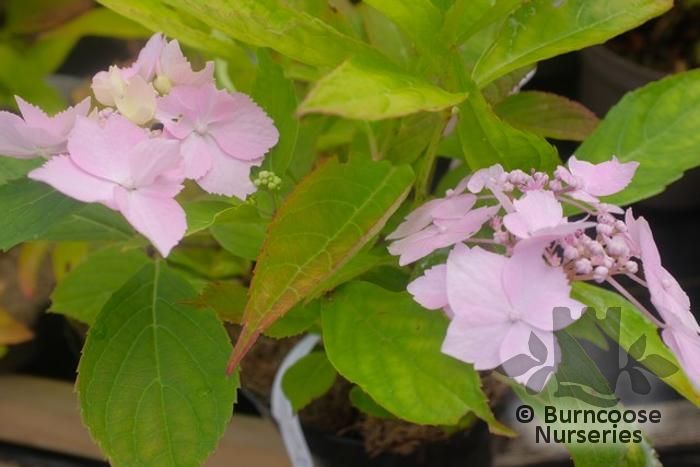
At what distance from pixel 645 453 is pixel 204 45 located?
325 mm

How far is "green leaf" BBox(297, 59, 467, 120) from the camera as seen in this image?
28cm

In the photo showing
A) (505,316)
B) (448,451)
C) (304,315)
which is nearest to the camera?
(505,316)

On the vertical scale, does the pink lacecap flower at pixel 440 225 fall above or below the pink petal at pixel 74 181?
below

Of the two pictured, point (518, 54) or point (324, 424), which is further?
point (324, 424)

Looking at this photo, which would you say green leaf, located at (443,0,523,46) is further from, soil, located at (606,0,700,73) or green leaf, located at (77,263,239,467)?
soil, located at (606,0,700,73)

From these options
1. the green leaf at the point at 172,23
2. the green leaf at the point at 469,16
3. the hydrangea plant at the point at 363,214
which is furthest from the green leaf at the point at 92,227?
the green leaf at the point at 469,16

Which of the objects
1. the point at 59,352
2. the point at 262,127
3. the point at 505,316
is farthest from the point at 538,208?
the point at 59,352

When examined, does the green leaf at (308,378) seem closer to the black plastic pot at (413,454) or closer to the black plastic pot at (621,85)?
the black plastic pot at (413,454)

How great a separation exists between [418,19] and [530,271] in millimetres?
140

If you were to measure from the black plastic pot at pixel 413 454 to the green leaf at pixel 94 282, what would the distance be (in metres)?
0.17

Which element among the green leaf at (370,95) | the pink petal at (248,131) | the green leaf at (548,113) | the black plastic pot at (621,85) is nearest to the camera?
the green leaf at (370,95)

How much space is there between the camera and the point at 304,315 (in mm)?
441

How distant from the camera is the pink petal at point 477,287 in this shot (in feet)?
0.99

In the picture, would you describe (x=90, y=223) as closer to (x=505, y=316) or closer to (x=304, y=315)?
(x=304, y=315)
